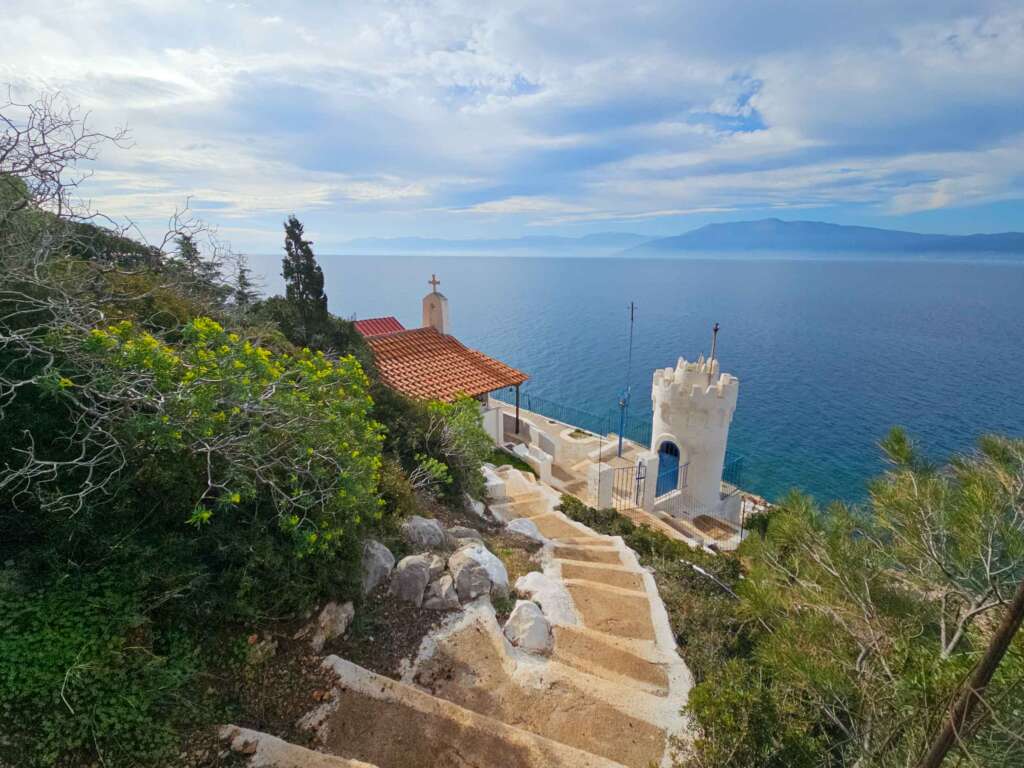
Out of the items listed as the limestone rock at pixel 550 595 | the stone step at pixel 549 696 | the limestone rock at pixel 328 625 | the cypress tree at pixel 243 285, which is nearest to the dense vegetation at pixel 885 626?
the stone step at pixel 549 696

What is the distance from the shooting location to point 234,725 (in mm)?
4863

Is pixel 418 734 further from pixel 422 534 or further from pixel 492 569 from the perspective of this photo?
pixel 422 534

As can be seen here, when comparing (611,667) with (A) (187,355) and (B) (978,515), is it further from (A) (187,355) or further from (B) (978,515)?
(A) (187,355)

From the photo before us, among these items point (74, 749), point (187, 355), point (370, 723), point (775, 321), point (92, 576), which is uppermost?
point (187, 355)

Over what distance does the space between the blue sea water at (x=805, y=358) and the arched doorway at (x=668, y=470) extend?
7.17m

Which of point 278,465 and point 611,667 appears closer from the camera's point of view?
point 278,465

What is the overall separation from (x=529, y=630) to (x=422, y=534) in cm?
253

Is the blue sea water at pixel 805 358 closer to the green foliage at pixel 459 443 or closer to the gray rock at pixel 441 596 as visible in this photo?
the gray rock at pixel 441 596

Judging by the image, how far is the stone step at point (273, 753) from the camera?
4.53 metres

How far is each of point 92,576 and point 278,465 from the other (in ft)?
6.40

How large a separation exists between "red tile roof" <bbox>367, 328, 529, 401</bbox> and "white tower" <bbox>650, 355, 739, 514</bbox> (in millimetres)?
5862

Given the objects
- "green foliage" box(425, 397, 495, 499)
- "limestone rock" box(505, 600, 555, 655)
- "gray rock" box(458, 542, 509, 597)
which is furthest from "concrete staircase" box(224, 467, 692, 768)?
"green foliage" box(425, 397, 495, 499)

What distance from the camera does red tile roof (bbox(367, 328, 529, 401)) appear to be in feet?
57.4

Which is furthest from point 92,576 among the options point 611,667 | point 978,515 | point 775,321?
point 775,321
